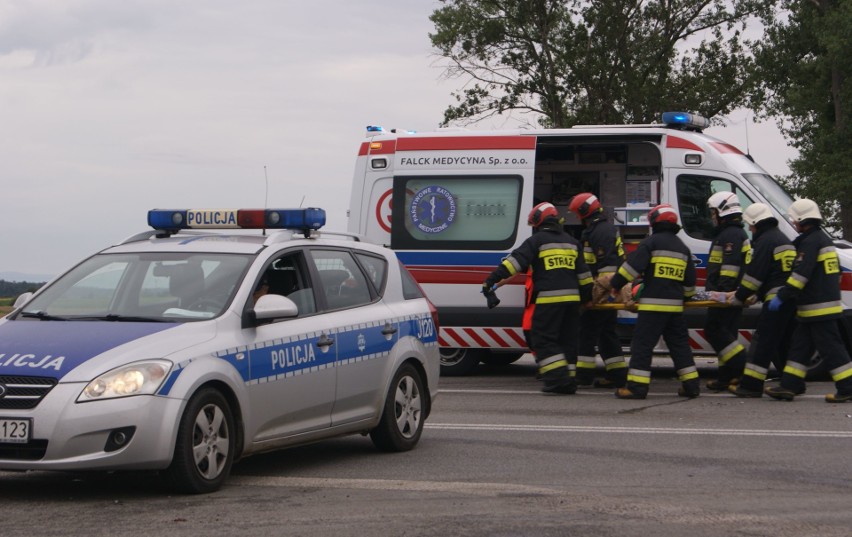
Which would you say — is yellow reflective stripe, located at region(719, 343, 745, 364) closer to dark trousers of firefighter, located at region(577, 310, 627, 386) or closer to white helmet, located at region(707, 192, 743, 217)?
dark trousers of firefighter, located at region(577, 310, 627, 386)

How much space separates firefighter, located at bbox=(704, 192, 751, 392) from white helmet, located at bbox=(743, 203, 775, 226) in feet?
0.41

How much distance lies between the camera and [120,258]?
827 cm

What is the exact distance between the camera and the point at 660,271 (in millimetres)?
12414

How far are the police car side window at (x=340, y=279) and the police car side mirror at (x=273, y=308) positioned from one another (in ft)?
2.57

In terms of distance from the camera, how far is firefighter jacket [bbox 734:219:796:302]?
12.7m

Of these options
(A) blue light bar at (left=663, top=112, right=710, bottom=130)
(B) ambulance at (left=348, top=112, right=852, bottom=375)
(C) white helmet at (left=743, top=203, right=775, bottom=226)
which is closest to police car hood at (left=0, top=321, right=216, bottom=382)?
(C) white helmet at (left=743, top=203, right=775, bottom=226)

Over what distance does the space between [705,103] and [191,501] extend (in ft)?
103

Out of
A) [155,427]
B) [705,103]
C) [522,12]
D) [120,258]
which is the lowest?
[155,427]

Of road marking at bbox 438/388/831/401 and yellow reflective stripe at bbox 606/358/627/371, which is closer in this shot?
road marking at bbox 438/388/831/401

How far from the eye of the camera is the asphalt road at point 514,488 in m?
6.36

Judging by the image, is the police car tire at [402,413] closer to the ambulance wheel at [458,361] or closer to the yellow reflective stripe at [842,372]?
the yellow reflective stripe at [842,372]

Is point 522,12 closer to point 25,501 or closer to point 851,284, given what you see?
point 851,284

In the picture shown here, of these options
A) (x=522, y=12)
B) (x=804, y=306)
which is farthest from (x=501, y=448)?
(x=522, y=12)

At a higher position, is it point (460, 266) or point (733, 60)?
point (733, 60)
